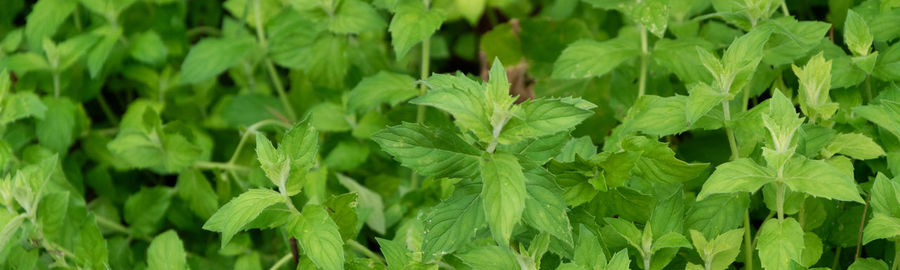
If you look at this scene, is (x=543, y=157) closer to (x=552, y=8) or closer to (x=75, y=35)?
(x=552, y=8)

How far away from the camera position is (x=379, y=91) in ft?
7.01

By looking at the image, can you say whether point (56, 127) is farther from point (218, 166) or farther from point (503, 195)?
point (503, 195)

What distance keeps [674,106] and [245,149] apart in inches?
52.5

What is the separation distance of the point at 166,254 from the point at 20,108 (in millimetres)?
677

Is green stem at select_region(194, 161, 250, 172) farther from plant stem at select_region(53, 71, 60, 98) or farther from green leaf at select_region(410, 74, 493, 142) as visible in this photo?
green leaf at select_region(410, 74, 493, 142)

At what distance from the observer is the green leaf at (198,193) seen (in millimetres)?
2201

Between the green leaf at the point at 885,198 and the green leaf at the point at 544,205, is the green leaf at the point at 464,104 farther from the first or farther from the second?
the green leaf at the point at 885,198

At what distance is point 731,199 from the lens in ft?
5.35

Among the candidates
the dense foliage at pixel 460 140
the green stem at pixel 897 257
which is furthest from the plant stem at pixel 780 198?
the green stem at pixel 897 257

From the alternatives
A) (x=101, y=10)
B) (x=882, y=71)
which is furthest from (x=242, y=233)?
(x=882, y=71)

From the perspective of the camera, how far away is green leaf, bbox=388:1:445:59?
1907 millimetres

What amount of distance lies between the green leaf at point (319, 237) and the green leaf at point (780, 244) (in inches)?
29.1

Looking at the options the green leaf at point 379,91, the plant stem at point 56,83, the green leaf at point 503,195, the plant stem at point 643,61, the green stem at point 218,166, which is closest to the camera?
the green leaf at point 503,195

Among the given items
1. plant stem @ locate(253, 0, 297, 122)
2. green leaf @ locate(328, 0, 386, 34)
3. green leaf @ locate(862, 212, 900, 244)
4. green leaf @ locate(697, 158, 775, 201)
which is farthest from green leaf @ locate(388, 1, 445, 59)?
green leaf @ locate(862, 212, 900, 244)
